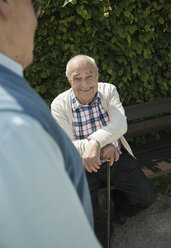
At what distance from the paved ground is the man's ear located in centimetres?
244

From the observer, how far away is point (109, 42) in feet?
10.5

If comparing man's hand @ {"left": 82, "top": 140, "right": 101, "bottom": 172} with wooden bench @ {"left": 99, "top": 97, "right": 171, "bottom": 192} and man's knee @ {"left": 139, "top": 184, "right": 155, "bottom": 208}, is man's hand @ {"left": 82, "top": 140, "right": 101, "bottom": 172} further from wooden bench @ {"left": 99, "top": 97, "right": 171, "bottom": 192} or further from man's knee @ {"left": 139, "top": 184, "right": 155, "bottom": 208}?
wooden bench @ {"left": 99, "top": 97, "right": 171, "bottom": 192}

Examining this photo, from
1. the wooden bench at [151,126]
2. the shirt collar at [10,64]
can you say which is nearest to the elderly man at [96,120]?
the wooden bench at [151,126]

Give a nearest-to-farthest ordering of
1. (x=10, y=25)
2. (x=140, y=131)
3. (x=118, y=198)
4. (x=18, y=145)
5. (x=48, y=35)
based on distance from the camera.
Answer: (x=18, y=145), (x=10, y=25), (x=118, y=198), (x=48, y=35), (x=140, y=131)

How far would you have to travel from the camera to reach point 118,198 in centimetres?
286

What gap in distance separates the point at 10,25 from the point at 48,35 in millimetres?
2572

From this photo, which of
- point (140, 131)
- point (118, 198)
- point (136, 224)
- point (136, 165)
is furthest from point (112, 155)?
point (140, 131)

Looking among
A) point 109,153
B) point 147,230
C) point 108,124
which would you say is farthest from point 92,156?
point 147,230

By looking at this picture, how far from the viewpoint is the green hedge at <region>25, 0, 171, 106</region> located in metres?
3.05

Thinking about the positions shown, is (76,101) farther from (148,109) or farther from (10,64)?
(10,64)

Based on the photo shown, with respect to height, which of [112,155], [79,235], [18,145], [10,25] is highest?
[10,25]

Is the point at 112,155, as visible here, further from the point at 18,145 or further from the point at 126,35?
the point at 18,145

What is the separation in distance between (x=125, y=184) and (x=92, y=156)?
1.70 ft

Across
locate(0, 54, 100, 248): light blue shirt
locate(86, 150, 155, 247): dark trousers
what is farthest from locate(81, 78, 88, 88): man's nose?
locate(0, 54, 100, 248): light blue shirt
